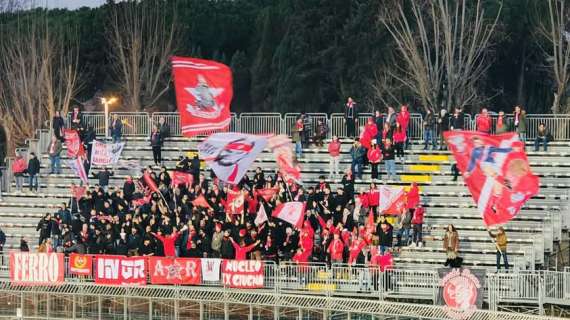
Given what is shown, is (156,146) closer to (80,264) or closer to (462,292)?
(80,264)

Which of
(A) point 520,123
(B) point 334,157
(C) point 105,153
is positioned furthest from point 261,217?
(A) point 520,123

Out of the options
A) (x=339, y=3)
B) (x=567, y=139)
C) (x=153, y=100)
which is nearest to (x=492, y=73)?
(x=339, y=3)

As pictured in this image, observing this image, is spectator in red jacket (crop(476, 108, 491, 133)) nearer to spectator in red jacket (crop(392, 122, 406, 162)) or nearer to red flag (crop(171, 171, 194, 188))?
spectator in red jacket (crop(392, 122, 406, 162))

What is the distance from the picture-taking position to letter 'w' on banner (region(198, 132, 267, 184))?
55469 mm

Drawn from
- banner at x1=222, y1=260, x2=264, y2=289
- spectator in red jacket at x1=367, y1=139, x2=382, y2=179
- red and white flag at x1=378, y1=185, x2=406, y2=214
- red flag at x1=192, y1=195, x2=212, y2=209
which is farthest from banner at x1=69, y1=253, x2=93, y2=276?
spectator in red jacket at x1=367, y1=139, x2=382, y2=179

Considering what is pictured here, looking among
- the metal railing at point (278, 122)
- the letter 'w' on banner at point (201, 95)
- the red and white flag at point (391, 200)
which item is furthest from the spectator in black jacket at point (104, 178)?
the red and white flag at point (391, 200)

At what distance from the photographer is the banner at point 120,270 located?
5378 centimetres

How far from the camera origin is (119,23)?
90062 millimetres

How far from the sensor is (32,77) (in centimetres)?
8650

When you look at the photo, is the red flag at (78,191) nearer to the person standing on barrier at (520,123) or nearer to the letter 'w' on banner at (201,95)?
the letter 'w' on banner at (201,95)

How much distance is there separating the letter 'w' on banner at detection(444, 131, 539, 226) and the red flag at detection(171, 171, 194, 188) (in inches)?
354

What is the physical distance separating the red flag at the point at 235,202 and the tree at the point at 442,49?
17649 millimetres

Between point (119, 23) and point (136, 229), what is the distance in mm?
35627

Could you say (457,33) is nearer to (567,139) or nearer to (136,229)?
(567,139)
